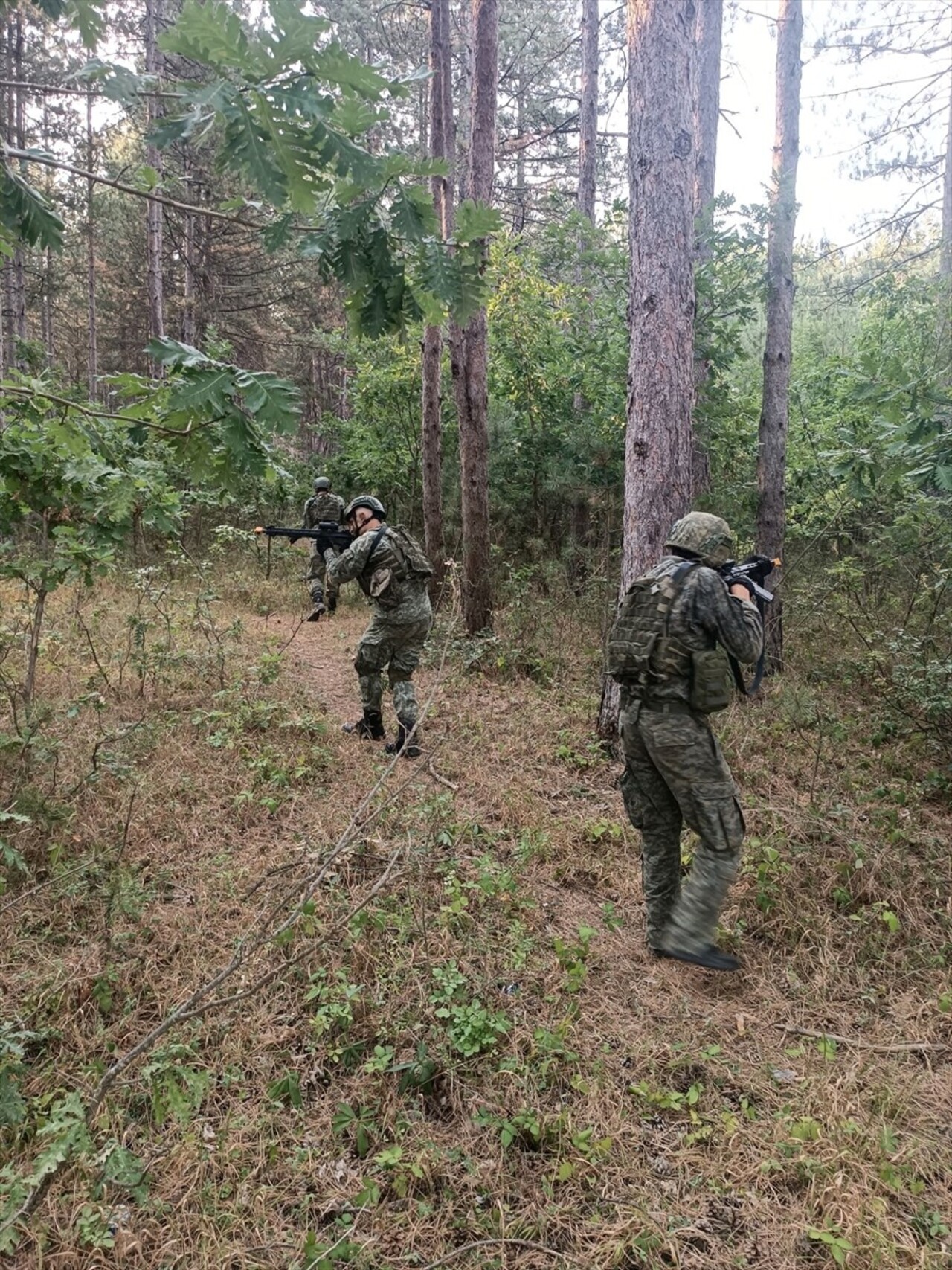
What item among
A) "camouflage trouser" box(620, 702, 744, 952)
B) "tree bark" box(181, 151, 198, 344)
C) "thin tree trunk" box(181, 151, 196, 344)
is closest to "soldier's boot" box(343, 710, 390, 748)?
"camouflage trouser" box(620, 702, 744, 952)

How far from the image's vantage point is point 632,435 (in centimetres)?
530

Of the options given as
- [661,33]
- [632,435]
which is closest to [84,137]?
[661,33]

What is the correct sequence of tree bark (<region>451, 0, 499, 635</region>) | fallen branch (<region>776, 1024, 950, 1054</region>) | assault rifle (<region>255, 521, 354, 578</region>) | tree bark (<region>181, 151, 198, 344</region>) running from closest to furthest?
fallen branch (<region>776, 1024, 950, 1054</region>)
assault rifle (<region>255, 521, 354, 578</region>)
tree bark (<region>451, 0, 499, 635</region>)
tree bark (<region>181, 151, 198, 344</region>)

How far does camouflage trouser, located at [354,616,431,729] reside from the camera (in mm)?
5770

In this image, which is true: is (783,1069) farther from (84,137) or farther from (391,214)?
(84,137)

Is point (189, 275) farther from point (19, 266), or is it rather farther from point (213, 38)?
point (213, 38)

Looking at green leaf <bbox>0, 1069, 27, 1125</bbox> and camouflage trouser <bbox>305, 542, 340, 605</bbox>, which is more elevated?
camouflage trouser <bbox>305, 542, 340, 605</bbox>

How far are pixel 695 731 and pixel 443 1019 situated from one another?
1.71m

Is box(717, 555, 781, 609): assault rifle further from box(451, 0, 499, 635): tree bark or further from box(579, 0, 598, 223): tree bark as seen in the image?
box(579, 0, 598, 223): tree bark

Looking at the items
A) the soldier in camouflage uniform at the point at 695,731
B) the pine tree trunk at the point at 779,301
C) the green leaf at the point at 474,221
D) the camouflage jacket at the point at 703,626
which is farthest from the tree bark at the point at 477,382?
the green leaf at the point at 474,221

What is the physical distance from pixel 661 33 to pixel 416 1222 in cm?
666

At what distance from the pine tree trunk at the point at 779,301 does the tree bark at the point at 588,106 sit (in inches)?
254

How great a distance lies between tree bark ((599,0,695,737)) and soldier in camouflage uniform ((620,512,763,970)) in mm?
1629

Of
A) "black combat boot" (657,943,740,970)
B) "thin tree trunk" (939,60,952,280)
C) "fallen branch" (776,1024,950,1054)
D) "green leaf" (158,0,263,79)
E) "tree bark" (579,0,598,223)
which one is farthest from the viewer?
"thin tree trunk" (939,60,952,280)
